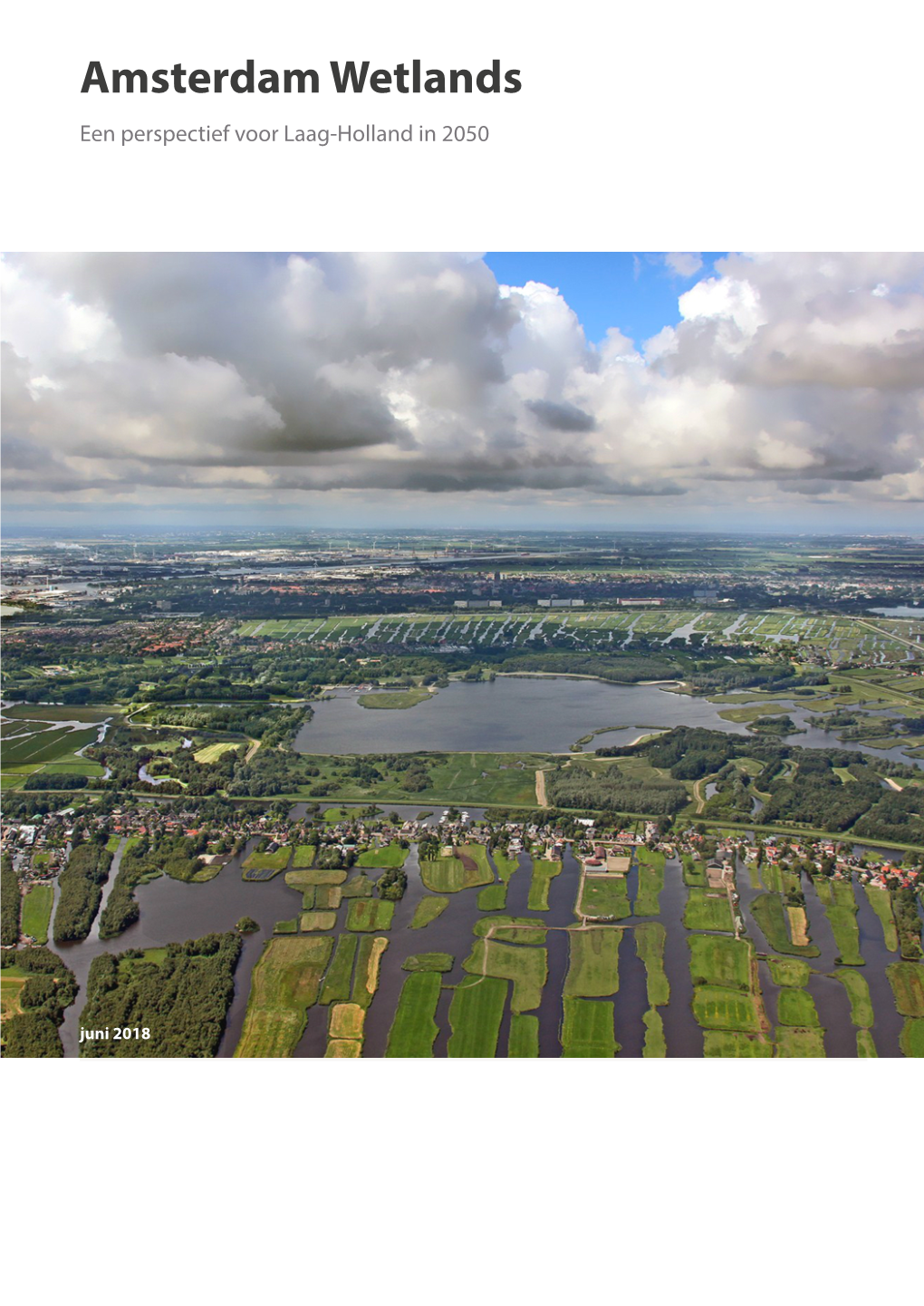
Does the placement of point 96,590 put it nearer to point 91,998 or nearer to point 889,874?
point 91,998

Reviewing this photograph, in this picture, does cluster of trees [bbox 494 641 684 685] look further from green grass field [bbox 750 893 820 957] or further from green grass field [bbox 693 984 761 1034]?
green grass field [bbox 693 984 761 1034]

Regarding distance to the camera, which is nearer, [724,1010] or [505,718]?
[724,1010]

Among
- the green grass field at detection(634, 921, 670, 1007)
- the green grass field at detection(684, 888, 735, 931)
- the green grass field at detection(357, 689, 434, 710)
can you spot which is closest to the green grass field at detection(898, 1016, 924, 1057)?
the green grass field at detection(684, 888, 735, 931)

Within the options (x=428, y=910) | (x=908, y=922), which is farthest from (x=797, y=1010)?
(x=428, y=910)

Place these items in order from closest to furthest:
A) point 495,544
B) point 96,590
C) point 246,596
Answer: point 96,590 < point 246,596 < point 495,544

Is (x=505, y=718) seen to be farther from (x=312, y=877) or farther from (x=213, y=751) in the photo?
(x=312, y=877)

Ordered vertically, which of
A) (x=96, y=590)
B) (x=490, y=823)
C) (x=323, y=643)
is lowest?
(x=490, y=823)

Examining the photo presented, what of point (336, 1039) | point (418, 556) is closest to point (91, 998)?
point (336, 1039)
